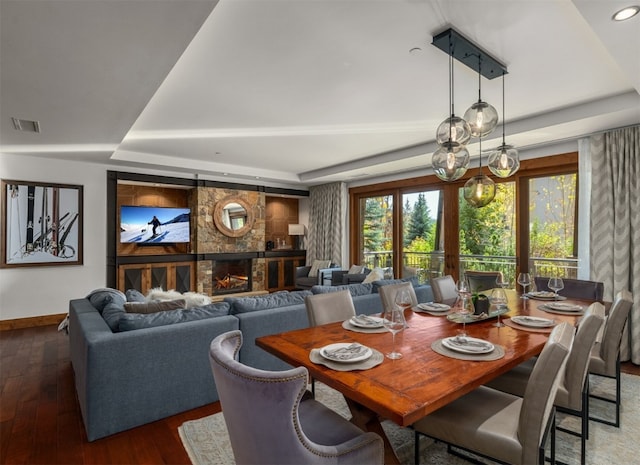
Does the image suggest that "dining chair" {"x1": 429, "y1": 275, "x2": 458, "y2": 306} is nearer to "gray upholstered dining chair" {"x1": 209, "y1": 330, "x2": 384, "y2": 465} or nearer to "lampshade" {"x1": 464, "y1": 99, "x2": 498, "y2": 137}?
"lampshade" {"x1": 464, "y1": 99, "x2": 498, "y2": 137}

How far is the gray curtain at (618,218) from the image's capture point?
11.2ft

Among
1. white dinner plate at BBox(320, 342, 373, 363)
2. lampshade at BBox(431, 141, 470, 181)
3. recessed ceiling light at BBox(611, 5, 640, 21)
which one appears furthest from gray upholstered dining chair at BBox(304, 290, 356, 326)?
recessed ceiling light at BBox(611, 5, 640, 21)

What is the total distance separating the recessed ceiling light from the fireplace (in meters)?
6.41

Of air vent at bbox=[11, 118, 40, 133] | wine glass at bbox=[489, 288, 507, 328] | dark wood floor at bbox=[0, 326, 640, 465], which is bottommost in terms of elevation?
dark wood floor at bbox=[0, 326, 640, 465]

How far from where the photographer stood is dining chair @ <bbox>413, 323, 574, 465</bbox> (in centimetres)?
125

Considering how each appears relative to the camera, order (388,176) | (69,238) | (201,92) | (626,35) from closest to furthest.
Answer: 1. (626,35)
2. (201,92)
3. (69,238)
4. (388,176)

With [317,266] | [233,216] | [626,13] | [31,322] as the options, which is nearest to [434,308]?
[626,13]

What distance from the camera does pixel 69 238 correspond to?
16.5 ft

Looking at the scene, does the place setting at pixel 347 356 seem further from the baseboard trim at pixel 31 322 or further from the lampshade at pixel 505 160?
the baseboard trim at pixel 31 322

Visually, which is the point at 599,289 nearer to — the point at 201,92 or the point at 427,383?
the point at 427,383

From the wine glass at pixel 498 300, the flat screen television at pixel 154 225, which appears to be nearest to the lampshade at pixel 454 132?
the wine glass at pixel 498 300

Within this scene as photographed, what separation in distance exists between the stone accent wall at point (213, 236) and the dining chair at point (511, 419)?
5.55 meters

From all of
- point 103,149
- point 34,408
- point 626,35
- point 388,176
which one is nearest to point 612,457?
point 626,35

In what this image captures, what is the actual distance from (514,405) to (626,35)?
210cm
